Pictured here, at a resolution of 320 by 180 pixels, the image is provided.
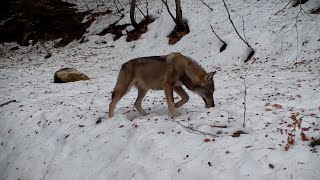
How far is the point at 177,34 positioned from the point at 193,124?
13.5m

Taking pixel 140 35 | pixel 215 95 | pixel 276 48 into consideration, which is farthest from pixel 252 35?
pixel 140 35

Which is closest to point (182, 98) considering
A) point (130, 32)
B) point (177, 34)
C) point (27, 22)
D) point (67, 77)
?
point (67, 77)

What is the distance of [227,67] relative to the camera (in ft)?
46.9

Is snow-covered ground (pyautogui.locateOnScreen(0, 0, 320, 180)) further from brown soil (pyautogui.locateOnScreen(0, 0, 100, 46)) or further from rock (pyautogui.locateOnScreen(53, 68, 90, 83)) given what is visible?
brown soil (pyautogui.locateOnScreen(0, 0, 100, 46))

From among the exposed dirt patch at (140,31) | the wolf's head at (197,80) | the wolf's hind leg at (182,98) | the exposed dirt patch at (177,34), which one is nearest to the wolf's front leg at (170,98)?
the wolf's head at (197,80)

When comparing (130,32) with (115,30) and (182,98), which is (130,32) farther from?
(182,98)

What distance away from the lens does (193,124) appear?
266 inches

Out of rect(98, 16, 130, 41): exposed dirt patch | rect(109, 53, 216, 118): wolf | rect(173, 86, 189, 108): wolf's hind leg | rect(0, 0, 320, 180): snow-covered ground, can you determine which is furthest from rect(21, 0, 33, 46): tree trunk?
rect(173, 86, 189, 108): wolf's hind leg

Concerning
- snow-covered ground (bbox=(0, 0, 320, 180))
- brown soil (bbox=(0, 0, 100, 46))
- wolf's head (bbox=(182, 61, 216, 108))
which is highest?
wolf's head (bbox=(182, 61, 216, 108))

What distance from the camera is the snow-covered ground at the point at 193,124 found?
5.17m

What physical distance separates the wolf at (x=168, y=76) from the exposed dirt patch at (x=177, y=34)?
11508mm

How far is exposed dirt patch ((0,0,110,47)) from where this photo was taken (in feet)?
81.8

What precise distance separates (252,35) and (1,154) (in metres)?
11.7

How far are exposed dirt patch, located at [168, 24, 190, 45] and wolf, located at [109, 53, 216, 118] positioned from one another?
11.5 meters
